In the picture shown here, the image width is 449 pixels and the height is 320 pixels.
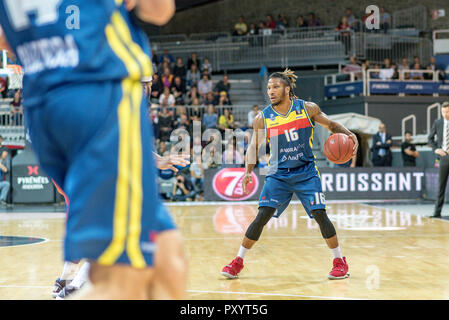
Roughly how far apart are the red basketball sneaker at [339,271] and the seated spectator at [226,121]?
44.3ft

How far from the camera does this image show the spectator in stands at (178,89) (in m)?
21.4

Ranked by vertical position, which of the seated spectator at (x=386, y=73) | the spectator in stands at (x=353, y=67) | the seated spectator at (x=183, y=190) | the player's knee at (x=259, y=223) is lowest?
the seated spectator at (x=183, y=190)

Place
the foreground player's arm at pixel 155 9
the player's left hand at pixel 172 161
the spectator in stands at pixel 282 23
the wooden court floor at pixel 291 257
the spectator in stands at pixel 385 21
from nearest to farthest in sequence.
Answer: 1. the foreground player's arm at pixel 155 9
2. the player's left hand at pixel 172 161
3. the wooden court floor at pixel 291 257
4. the spectator in stands at pixel 385 21
5. the spectator in stands at pixel 282 23

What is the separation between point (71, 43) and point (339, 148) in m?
5.30

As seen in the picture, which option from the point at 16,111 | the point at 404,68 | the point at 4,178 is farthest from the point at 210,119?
the point at 404,68

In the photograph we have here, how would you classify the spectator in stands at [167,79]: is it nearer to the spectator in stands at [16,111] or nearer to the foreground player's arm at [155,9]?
the spectator in stands at [16,111]

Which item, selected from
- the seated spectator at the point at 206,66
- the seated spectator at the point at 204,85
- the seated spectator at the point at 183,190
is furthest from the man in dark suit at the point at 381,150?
the seated spectator at the point at 206,66

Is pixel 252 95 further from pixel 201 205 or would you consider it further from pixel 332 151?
pixel 332 151

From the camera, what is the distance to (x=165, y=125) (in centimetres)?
1908

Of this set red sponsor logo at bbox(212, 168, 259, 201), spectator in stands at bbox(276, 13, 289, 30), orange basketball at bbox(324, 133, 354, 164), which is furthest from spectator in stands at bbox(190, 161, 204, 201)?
spectator in stands at bbox(276, 13, 289, 30)

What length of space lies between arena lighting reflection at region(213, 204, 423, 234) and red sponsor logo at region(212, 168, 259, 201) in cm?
146

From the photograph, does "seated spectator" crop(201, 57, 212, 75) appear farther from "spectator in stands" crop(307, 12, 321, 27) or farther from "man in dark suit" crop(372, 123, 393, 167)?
"man in dark suit" crop(372, 123, 393, 167)

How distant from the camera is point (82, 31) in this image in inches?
81.3

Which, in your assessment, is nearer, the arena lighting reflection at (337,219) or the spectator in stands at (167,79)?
the arena lighting reflection at (337,219)
